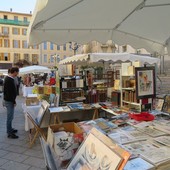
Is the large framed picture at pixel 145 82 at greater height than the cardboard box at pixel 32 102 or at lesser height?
greater

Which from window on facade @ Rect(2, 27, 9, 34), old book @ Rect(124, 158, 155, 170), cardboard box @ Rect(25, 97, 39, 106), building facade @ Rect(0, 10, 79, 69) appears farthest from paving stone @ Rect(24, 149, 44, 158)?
window on facade @ Rect(2, 27, 9, 34)

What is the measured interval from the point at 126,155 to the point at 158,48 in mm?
3048

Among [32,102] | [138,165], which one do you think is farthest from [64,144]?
[32,102]

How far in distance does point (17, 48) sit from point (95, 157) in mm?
45077

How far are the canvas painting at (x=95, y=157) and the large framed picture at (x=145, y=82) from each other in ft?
5.30

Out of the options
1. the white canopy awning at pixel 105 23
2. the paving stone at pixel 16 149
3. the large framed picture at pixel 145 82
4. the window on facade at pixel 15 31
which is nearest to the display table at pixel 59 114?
the paving stone at pixel 16 149

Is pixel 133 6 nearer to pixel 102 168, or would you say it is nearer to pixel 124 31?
pixel 124 31

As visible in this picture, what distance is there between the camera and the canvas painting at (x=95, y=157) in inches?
61.2

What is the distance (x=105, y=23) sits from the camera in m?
3.34

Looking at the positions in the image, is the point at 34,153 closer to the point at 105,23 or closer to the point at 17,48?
the point at 105,23

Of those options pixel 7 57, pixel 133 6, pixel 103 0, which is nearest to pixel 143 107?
pixel 133 6

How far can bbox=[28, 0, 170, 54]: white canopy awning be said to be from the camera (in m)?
2.59

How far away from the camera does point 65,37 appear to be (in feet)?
11.4

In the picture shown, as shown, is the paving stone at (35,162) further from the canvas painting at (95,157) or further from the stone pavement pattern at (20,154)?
the canvas painting at (95,157)
